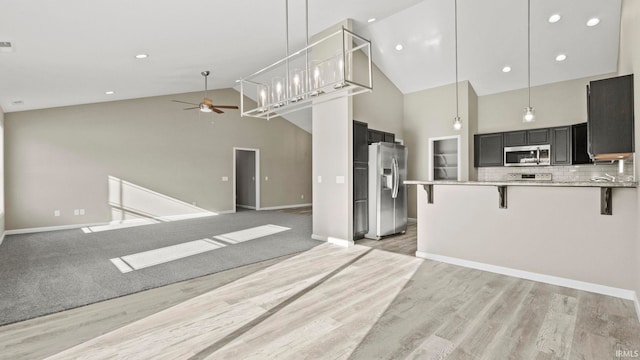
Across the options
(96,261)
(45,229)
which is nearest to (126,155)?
(45,229)

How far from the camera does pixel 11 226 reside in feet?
20.4

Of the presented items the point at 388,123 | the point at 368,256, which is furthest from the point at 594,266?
the point at 388,123

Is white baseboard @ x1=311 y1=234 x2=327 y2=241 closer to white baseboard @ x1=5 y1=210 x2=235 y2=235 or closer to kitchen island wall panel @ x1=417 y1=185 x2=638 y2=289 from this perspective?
kitchen island wall panel @ x1=417 y1=185 x2=638 y2=289

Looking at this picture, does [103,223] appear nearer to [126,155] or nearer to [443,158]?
[126,155]

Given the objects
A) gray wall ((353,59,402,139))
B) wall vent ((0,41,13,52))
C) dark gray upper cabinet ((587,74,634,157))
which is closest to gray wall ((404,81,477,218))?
gray wall ((353,59,402,139))

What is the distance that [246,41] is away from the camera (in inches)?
194

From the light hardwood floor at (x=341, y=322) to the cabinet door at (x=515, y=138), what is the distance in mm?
3937

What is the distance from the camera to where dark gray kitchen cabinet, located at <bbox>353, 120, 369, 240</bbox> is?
526 centimetres

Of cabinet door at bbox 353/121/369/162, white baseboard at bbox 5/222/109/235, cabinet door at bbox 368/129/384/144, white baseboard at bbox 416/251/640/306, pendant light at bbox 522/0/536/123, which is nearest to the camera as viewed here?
white baseboard at bbox 416/251/640/306

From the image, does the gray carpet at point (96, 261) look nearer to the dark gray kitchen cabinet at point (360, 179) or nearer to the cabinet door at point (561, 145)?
the dark gray kitchen cabinet at point (360, 179)

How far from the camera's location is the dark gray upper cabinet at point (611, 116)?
9.09 ft

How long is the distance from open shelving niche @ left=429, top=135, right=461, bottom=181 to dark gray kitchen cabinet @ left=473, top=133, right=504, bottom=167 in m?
0.43

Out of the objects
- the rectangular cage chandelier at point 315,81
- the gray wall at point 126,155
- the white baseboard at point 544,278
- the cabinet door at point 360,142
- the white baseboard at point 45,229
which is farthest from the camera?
the gray wall at point 126,155

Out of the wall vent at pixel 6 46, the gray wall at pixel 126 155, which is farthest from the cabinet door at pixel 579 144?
the wall vent at pixel 6 46
